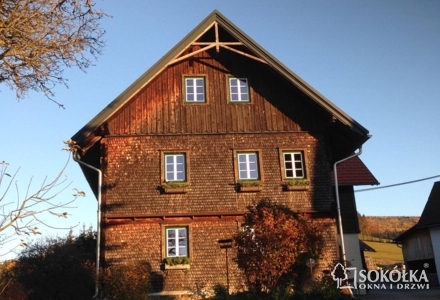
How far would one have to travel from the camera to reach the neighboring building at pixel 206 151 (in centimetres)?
1805

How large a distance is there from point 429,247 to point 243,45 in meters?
18.5

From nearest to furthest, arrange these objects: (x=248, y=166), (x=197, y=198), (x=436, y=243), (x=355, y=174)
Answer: (x=197, y=198)
(x=248, y=166)
(x=355, y=174)
(x=436, y=243)

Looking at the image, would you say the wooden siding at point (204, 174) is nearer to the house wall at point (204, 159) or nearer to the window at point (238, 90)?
the house wall at point (204, 159)

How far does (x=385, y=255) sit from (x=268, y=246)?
41.6 meters

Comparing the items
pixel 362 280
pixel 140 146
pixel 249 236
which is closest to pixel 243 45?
pixel 140 146

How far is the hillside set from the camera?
67.0m

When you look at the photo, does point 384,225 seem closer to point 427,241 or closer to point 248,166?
point 427,241

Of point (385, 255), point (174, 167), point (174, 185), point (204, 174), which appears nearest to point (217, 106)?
point (204, 174)

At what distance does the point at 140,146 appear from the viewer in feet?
62.2

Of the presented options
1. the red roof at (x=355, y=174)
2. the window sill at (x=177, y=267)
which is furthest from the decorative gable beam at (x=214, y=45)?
the red roof at (x=355, y=174)

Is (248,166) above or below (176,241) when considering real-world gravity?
above

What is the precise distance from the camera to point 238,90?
2011 centimetres

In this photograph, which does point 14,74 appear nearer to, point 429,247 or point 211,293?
point 211,293

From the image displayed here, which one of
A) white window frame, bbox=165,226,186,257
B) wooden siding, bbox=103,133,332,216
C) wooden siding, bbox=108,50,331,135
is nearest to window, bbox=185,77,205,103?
wooden siding, bbox=108,50,331,135
